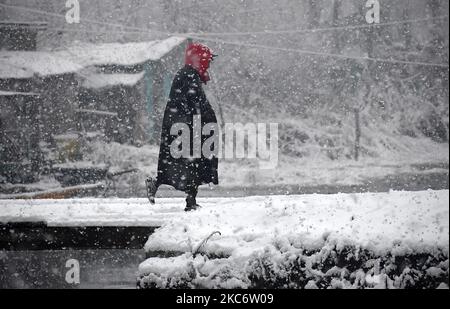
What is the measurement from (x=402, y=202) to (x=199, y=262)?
1.46m

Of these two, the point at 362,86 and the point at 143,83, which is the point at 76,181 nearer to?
the point at 143,83

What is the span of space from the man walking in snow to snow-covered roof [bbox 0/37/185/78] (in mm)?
14821

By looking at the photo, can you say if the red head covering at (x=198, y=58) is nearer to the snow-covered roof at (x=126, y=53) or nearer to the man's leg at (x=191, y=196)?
the man's leg at (x=191, y=196)

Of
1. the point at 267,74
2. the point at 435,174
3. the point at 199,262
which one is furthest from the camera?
the point at 267,74

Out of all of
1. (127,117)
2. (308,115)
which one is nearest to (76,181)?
(127,117)

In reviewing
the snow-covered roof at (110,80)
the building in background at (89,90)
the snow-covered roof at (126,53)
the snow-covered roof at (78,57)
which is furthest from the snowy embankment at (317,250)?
the snow-covered roof at (126,53)

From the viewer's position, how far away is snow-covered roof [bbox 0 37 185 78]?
18531 mm

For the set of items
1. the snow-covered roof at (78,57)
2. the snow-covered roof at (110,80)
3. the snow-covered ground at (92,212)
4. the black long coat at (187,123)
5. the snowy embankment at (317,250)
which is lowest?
the snow-covered ground at (92,212)

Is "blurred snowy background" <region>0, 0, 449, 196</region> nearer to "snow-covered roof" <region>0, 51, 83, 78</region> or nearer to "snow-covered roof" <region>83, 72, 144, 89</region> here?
"snow-covered roof" <region>0, 51, 83, 78</region>

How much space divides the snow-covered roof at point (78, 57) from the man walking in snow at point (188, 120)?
1482 cm

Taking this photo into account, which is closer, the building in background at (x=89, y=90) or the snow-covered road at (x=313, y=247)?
the snow-covered road at (x=313, y=247)

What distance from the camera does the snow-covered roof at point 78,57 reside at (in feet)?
60.8

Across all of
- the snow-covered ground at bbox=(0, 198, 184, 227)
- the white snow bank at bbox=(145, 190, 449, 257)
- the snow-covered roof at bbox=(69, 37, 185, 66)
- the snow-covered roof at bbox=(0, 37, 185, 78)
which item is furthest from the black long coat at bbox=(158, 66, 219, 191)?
the snow-covered roof at bbox=(69, 37, 185, 66)

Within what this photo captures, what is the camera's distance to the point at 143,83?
2239 cm
